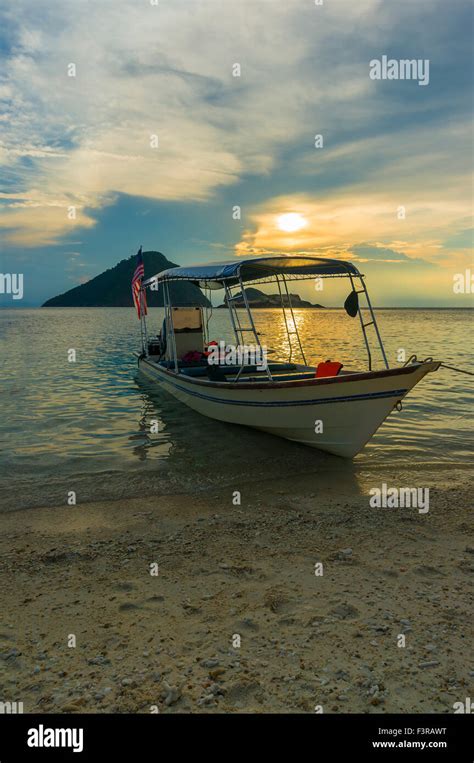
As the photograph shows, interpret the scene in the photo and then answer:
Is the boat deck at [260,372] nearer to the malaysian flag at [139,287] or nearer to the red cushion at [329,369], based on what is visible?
the red cushion at [329,369]

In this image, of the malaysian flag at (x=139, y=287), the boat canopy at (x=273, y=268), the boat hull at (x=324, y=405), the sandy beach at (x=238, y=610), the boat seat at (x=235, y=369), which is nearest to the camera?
the sandy beach at (x=238, y=610)

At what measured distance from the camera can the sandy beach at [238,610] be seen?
3.48 m

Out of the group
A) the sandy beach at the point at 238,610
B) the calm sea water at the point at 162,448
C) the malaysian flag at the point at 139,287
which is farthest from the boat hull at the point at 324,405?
the malaysian flag at the point at 139,287

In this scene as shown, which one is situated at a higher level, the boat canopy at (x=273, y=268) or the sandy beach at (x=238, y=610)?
the boat canopy at (x=273, y=268)

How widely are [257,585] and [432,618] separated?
5.56 ft

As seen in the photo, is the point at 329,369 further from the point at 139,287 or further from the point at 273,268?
the point at 139,287

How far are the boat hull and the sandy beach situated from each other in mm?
2124

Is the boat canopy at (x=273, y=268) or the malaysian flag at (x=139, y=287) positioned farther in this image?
the malaysian flag at (x=139, y=287)

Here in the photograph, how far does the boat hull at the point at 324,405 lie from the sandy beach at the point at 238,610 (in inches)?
83.6

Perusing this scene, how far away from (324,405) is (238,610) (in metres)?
5.32

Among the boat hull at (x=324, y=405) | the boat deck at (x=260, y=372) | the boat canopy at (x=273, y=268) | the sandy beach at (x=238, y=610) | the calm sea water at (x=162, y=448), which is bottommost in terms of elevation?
the sandy beach at (x=238, y=610)

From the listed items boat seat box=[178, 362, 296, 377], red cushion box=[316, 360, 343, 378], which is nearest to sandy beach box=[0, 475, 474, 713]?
red cushion box=[316, 360, 343, 378]

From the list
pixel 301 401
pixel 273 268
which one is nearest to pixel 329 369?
pixel 301 401
